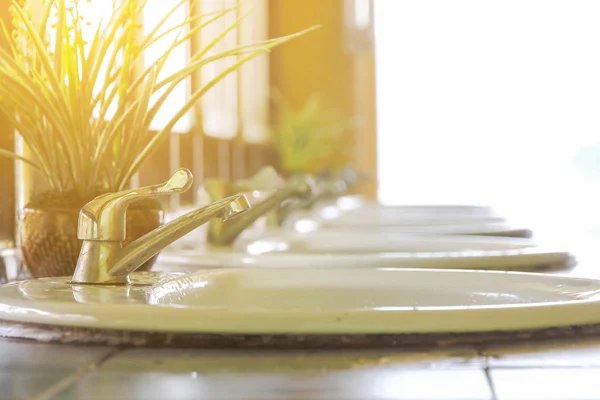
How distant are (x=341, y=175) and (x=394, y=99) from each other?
2268 millimetres

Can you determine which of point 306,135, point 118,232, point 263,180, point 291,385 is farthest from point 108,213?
point 306,135

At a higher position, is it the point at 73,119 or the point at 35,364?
the point at 73,119

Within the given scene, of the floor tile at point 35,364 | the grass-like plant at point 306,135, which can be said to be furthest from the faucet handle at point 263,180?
the grass-like plant at point 306,135

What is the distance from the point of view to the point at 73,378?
487mm

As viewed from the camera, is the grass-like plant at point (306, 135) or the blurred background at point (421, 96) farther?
the blurred background at point (421, 96)

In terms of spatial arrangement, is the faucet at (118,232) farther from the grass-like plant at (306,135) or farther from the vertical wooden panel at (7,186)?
the grass-like plant at (306,135)

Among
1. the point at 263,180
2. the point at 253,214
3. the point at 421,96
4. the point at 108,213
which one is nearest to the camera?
the point at 108,213

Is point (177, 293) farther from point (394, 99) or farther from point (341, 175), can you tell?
point (394, 99)

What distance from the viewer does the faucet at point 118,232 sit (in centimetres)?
71

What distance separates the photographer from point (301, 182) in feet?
4.12

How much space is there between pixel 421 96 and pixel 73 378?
228 inches

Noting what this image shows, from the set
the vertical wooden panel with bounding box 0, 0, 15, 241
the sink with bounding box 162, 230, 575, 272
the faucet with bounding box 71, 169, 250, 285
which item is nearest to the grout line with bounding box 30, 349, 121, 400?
the faucet with bounding box 71, 169, 250, 285

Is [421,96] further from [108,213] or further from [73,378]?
[73,378]

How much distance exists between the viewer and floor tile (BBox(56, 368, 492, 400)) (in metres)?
0.44
